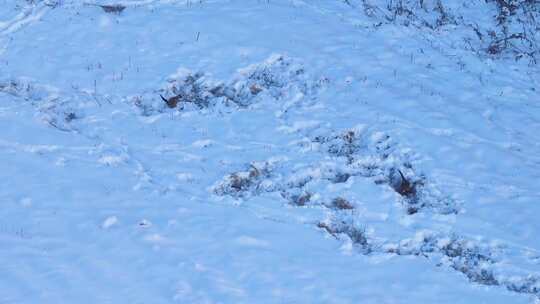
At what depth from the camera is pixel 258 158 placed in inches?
364

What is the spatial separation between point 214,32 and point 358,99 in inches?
114

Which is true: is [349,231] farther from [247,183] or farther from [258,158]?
[258,158]

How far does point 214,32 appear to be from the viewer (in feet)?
39.5

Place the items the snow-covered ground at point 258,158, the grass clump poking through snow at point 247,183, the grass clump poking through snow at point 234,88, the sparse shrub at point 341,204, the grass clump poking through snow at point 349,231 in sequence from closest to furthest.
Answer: the snow-covered ground at point 258,158 → the grass clump poking through snow at point 349,231 → the sparse shrub at point 341,204 → the grass clump poking through snow at point 247,183 → the grass clump poking through snow at point 234,88

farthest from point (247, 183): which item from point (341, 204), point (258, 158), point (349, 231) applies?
point (349, 231)

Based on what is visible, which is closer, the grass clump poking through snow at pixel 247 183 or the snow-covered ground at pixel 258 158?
the snow-covered ground at pixel 258 158

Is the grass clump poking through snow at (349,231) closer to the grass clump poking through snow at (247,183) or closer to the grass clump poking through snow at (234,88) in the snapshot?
the grass clump poking through snow at (247,183)

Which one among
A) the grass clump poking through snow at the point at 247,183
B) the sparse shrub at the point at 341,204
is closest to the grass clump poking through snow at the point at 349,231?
the sparse shrub at the point at 341,204

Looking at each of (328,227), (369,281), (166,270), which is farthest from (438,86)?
(166,270)

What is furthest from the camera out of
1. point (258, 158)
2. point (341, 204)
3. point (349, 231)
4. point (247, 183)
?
point (258, 158)

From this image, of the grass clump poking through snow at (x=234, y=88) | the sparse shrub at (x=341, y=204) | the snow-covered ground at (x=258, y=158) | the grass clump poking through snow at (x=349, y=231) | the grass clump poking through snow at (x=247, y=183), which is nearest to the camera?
the snow-covered ground at (x=258, y=158)

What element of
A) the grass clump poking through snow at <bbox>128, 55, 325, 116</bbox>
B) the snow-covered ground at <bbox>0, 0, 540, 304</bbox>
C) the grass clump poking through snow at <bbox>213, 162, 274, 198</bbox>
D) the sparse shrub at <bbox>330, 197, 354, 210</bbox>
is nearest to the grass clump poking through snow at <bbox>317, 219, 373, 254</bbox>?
the snow-covered ground at <bbox>0, 0, 540, 304</bbox>

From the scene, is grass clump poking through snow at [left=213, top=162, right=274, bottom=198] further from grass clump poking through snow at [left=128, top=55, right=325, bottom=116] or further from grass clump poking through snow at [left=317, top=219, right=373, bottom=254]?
grass clump poking through snow at [left=128, top=55, right=325, bottom=116]

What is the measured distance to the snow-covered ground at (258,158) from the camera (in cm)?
739
